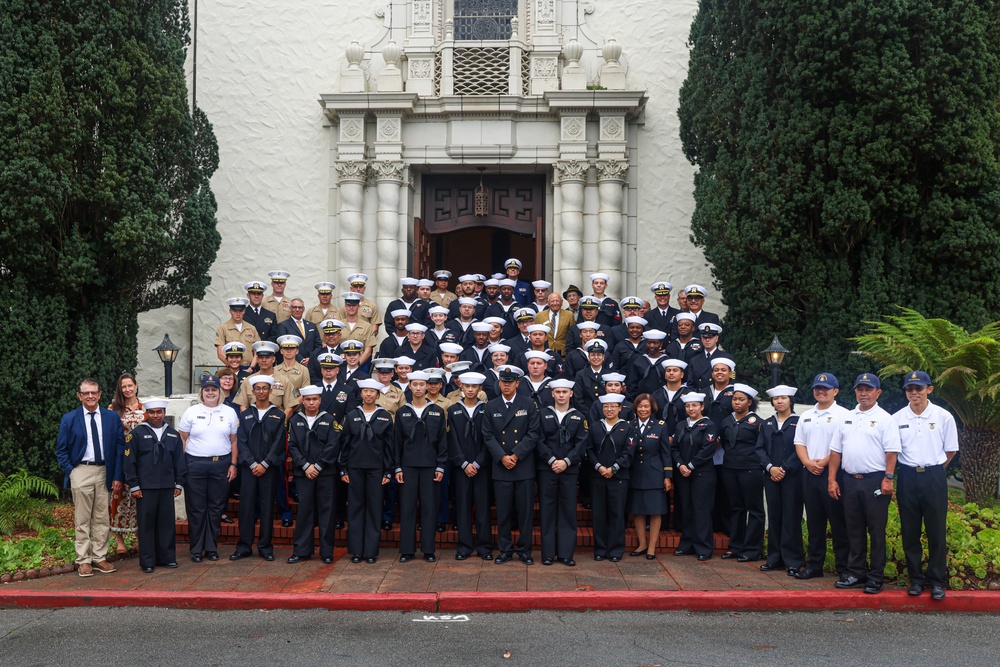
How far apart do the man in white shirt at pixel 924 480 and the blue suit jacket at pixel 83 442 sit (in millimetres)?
7028

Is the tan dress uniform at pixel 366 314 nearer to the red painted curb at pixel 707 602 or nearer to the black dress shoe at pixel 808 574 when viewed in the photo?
the red painted curb at pixel 707 602

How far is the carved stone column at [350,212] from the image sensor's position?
14.3 m

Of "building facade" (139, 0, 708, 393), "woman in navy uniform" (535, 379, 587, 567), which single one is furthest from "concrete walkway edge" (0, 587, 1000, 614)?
"building facade" (139, 0, 708, 393)

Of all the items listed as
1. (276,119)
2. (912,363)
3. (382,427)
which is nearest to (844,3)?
(912,363)

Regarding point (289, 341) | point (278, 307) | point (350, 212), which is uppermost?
point (350, 212)

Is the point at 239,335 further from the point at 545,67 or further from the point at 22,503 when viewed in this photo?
the point at 545,67

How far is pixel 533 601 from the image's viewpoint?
7617 millimetres

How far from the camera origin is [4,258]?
10859mm

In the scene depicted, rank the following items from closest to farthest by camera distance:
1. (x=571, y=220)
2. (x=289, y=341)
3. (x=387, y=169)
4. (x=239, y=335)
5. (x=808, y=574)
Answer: (x=808, y=574) < (x=289, y=341) < (x=239, y=335) < (x=571, y=220) < (x=387, y=169)

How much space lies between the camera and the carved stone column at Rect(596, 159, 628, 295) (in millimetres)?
14180

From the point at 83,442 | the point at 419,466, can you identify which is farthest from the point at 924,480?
the point at 83,442

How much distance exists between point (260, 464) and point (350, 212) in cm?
606

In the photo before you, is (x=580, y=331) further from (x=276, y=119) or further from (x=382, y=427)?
(x=276, y=119)

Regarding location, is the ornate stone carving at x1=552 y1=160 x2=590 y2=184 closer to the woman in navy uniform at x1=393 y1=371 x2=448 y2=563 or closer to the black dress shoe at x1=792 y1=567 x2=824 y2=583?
the woman in navy uniform at x1=393 y1=371 x2=448 y2=563
